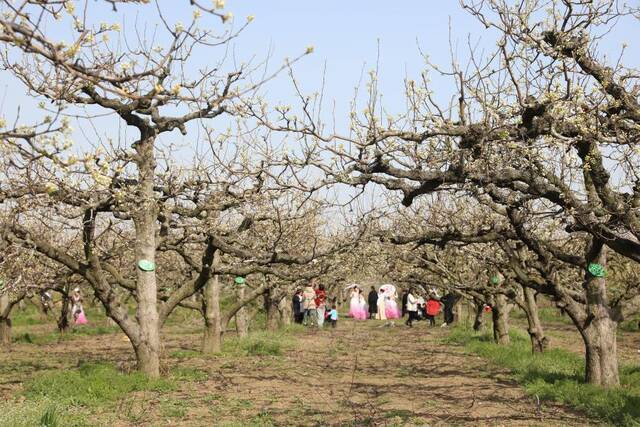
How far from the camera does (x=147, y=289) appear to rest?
15.7 metres

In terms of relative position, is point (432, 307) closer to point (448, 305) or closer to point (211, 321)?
point (448, 305)

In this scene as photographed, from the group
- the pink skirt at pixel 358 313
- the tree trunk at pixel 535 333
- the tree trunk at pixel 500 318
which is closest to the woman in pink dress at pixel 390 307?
the pink skirt at pixel 358 313

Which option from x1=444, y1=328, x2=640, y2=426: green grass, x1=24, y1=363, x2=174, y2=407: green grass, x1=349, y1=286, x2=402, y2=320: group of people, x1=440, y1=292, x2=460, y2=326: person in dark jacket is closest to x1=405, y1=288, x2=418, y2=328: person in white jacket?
x1=440, y1=292, x2=460, y2=326: person in dark jacket

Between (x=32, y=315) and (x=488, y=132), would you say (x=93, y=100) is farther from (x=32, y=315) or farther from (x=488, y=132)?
(x=32, y=315)

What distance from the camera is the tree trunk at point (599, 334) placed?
1377cm

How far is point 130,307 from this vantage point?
1930 inches

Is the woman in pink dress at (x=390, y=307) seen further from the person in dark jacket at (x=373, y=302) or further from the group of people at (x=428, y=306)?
the group of people at (x=428, y=306)

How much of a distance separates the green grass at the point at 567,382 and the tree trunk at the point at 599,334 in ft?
0.95

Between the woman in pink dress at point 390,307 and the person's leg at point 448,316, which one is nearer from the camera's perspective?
the person's leg at point 448,316

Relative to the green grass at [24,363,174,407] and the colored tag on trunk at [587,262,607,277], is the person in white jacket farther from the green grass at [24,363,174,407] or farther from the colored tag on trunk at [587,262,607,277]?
the colored tag on trunk at [587,262,607,277]

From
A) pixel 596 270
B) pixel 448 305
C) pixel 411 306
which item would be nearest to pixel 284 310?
pixel 411 306

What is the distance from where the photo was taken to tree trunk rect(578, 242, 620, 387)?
13.8 m

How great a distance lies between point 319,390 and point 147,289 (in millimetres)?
3912

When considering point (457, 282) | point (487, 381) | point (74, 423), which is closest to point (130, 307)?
point (457, 282)
